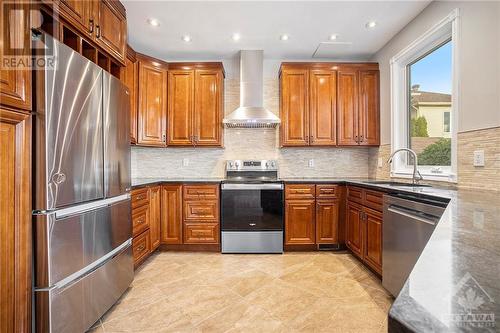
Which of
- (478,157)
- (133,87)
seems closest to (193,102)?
(133,87)

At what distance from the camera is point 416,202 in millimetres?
1727

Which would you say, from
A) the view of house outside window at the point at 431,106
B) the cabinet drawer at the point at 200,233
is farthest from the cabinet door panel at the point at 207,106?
the view of house outside window at the point at 431,106

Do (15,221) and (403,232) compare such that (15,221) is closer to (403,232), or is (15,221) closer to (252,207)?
(252,207)

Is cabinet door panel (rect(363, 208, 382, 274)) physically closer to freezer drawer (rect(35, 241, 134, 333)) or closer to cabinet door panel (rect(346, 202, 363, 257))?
cabinet door panel (rect(346, 202, 363, 257))

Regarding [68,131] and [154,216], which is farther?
[154,216]

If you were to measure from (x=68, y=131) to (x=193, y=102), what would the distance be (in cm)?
208

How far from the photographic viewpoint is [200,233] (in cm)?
313

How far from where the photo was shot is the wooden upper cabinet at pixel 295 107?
338cm

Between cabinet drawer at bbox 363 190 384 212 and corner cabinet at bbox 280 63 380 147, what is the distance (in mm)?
1080

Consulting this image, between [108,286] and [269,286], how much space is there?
4.41 feet

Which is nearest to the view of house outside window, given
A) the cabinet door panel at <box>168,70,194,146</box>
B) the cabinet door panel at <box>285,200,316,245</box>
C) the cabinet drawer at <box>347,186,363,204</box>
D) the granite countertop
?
the cabinet drawer at <box>347,186,363,204</box>

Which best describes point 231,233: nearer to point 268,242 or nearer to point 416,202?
point 268,242

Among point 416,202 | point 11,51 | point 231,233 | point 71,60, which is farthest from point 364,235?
point 11,51

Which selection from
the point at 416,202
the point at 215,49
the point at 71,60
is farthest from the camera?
the point at 215,49
